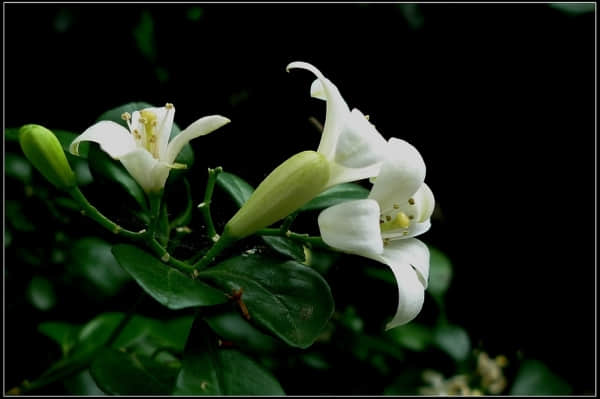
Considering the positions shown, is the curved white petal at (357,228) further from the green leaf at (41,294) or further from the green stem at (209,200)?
the green leaf at (41,294)

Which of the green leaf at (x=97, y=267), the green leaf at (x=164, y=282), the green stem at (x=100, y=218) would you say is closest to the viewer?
the green leaf at (x=164, y=282)

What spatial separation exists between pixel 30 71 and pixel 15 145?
0.29 meters

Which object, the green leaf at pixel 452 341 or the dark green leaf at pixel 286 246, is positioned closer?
the dark green leaf at pixel 286 246

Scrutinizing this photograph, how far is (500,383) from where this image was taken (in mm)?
1718

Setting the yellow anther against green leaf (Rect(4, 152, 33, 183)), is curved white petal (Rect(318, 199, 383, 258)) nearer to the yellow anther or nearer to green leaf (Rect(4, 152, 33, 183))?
the yellow anther

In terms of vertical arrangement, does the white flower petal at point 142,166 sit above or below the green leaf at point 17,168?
above

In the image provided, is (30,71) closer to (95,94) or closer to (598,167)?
(95,94)

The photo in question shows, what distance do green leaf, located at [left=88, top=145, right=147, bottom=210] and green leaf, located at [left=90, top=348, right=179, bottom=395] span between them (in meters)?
0.24

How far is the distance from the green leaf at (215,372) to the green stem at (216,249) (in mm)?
82

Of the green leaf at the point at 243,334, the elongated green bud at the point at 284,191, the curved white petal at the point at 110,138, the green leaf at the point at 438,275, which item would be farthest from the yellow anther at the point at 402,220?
the green leaf at the point at 243,334

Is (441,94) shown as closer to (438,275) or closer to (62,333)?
(438,275)

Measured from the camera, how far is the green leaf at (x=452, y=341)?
1.61 meters

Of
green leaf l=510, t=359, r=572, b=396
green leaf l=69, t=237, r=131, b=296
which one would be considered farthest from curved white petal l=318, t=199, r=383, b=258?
green leaf l=510, t=359, r=572, b=396

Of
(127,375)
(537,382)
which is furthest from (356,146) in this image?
(537,382)
